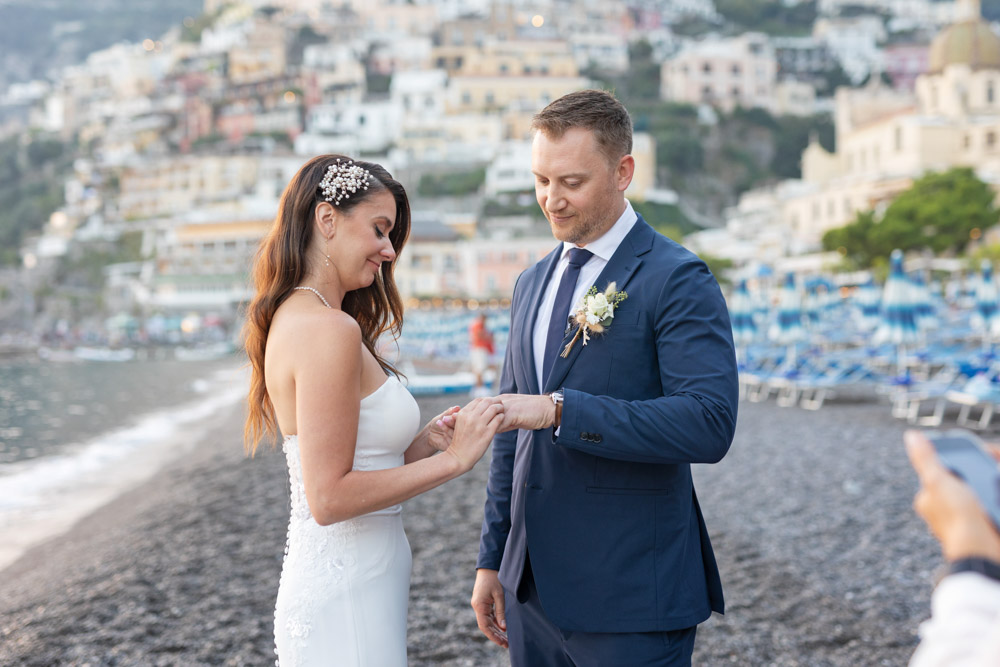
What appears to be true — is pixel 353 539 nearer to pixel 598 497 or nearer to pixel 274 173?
pixel 598 497

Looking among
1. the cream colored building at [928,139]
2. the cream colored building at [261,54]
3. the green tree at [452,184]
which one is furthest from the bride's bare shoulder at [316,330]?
the cream colored building at [261,54]

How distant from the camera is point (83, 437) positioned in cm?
1680

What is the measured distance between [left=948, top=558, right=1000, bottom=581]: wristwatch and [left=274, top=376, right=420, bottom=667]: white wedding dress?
130 cm

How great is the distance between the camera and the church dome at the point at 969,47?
175 feet

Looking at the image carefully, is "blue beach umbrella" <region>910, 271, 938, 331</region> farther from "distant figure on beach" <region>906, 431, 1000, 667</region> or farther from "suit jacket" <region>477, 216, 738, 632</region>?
"distant figure on beach" <region>906, 431, 1000, 667</region>

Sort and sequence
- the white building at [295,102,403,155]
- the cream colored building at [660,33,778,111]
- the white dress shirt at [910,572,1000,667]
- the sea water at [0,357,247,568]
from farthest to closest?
1. the cream colored building at [660,33,778,111]
2. the white building at [295,102,403,155]
3. the sea water at [0,357,247,568]
4. the white dress shirt at [910,572,1000,667]

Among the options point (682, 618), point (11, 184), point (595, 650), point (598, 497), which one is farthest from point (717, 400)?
point (11, 184)

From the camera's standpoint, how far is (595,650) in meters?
1.88

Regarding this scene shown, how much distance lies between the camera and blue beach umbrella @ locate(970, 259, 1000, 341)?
11758mm

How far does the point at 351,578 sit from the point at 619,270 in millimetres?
898

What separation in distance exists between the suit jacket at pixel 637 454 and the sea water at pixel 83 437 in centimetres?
75

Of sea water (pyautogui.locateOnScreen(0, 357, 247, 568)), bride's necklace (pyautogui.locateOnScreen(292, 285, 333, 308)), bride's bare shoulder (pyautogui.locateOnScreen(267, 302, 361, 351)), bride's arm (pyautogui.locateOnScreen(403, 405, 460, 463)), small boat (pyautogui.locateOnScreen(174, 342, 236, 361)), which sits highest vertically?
bride's necklace (pyautogui.locateOnScreen(292, 285, 333, 308))

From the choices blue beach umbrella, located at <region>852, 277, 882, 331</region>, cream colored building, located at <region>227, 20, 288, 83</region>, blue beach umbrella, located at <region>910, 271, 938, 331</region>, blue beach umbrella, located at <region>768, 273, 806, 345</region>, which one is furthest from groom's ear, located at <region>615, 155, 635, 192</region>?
cream colored building, located at <region>227, 20, 288, 83</region>

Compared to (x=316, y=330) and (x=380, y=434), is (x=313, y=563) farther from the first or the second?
(x=316, y=330)
